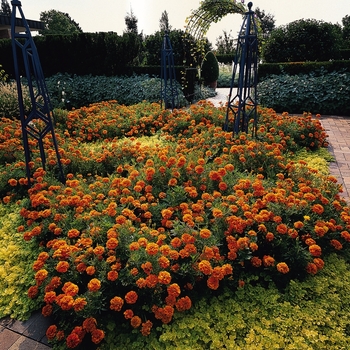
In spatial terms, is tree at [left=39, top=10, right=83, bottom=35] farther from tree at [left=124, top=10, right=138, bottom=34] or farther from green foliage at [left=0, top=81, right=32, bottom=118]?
green foliage at [left=0, top=81, right=32, bottom=118]

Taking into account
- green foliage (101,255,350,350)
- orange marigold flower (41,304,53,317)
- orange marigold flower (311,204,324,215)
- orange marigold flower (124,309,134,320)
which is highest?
orange marigold flower (311,204,324,215)

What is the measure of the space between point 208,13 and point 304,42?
4.31 metres

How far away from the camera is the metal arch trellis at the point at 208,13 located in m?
6.87

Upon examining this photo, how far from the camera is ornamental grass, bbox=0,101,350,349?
6.43 ft

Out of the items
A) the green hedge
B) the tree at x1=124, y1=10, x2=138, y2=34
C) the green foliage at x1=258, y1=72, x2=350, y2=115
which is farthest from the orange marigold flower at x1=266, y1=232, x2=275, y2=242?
the tree at x1=124, y1=10, x2=138, y2=34

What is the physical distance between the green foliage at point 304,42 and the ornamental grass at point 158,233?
25.6ft

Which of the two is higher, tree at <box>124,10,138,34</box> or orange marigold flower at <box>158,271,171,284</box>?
tree at <box>124,10,138,34</box>

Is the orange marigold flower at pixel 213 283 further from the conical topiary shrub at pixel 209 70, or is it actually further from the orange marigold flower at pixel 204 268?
the conical topiary shrub at pixel 209 70

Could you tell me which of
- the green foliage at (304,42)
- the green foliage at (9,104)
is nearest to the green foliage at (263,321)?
the green foliage at (9,104)

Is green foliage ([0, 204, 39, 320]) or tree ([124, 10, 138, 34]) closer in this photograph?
green foliage ([0, 204, 39, 320])

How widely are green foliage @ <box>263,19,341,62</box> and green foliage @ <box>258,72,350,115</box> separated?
200 cm

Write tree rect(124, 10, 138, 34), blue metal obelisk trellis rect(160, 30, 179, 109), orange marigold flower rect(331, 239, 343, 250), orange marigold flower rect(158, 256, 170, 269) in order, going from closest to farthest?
orange marigold flower rect(158, 256, 170, 269) → orange marigold flower rect(331, 239, 343, 250) → blue metal obelisk trellis rect(160, 30, 179, 109) → tree rect(124, 10, 138, 34)

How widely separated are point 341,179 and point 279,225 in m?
2.17

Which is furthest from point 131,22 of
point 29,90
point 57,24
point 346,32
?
point 29,90
